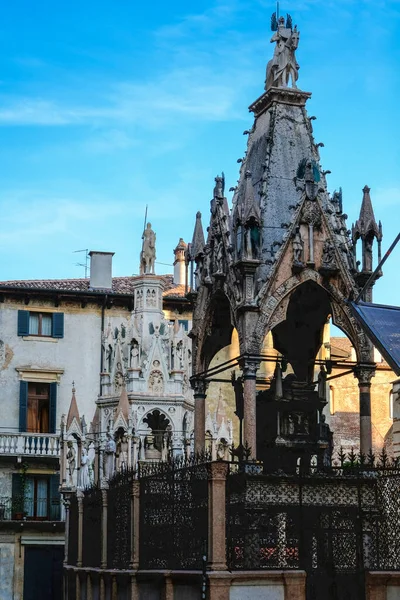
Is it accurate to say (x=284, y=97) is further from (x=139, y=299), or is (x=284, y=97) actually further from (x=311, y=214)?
(x=139, y=299)

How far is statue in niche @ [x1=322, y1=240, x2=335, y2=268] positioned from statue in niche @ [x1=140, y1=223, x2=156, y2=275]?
2570 cm

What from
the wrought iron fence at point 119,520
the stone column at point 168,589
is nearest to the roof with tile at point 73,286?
the wrought iron fence at point 119,520

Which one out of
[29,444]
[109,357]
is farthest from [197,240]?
[29,444]

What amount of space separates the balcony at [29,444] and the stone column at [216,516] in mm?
34200

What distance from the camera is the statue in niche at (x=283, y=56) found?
19.9 m

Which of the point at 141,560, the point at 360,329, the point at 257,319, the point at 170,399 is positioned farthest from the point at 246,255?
the point at 170,399

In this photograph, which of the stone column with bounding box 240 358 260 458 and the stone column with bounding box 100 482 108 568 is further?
the stone column with bounding box 100 482 108 568

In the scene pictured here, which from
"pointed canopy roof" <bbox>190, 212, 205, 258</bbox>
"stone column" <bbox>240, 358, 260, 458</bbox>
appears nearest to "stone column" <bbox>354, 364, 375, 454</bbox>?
"stone column" <bbox>240, 358, 260, 458</bbox>

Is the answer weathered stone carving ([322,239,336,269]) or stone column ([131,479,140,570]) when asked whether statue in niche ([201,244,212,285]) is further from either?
stone column ([131,479,140,570])

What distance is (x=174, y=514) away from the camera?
17297mm

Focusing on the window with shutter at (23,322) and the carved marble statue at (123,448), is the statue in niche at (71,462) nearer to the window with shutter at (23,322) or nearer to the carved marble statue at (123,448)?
the carved marble statue at (123,448)

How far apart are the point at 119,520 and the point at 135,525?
1.81m

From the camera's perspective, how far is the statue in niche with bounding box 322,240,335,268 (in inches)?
722

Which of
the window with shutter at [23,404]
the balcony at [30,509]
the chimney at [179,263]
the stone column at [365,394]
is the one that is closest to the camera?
the stone column at [365,394]
